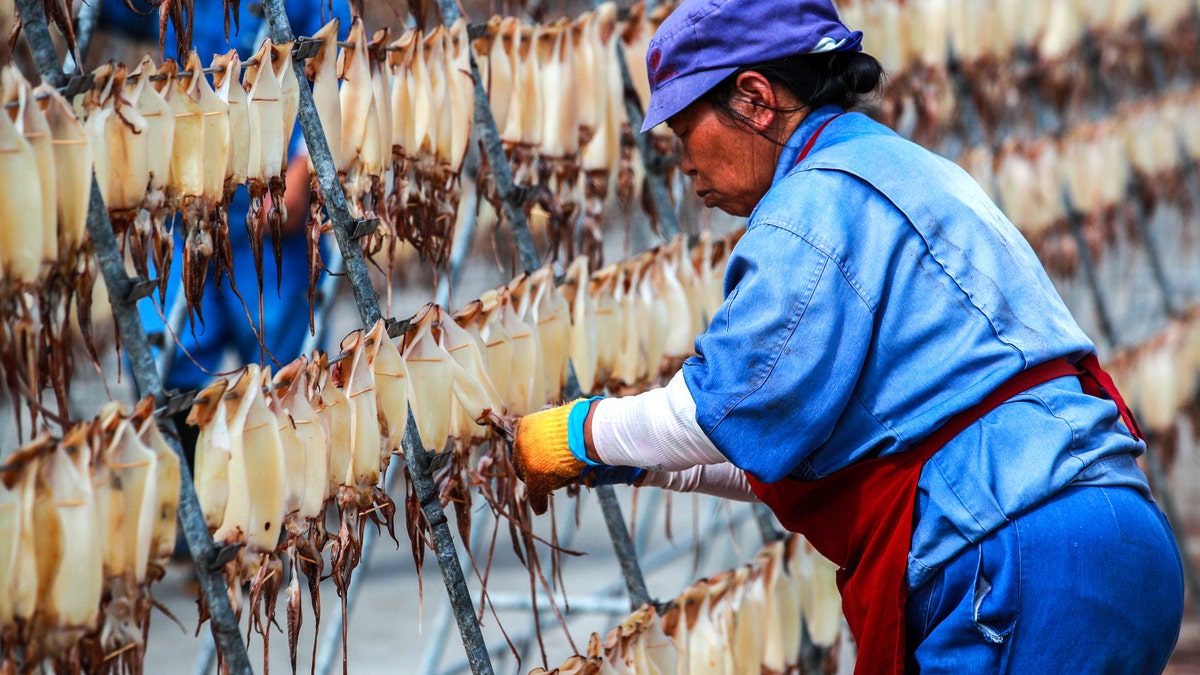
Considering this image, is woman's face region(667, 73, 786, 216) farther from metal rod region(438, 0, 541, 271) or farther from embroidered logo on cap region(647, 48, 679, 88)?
metal rod region(438, 0, 541, 271)

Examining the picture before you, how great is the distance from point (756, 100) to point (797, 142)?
0.07 metres

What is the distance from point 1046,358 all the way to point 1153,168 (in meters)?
2.59

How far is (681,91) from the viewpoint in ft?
4.75

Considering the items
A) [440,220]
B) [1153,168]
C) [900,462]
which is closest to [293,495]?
[440,220]

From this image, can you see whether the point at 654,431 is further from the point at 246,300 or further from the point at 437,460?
the point at 246,300

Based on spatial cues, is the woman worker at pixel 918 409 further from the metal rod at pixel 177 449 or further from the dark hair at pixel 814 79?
the metal rod at pixel 177 449

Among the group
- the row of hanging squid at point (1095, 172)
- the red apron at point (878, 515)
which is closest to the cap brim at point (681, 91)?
the red apron at point (878, 515)

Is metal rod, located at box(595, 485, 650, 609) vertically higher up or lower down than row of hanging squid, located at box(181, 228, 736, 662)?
lower down

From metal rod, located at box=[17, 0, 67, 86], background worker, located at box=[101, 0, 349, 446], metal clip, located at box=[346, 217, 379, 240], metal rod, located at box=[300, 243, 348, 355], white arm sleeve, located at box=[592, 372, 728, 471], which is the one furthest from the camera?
background worker, located at box=[101, 0, 349, 446]

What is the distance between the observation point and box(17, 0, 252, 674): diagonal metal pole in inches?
46.9

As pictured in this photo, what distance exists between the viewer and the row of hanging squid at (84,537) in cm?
107

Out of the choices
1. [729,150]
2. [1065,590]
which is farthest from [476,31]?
[1065,590]

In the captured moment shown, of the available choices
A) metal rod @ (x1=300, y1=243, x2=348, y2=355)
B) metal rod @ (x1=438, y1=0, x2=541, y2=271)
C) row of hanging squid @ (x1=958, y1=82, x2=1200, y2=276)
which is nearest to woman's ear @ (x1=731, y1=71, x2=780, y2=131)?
metal rod @ (x1=438, y1=0, x2=541, y2=271)

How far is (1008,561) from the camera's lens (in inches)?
52.3
